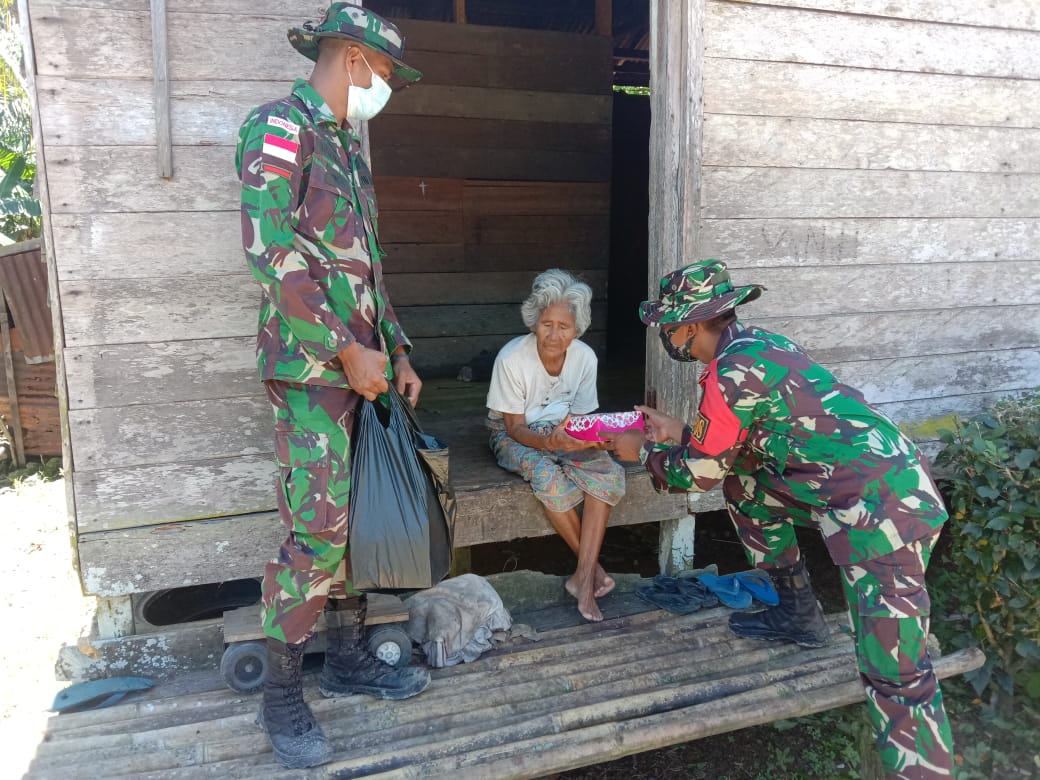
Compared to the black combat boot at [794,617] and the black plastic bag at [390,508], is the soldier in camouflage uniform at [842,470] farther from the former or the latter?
the black plastic bag at [390,508]

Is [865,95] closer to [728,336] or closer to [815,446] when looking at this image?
[728,336]

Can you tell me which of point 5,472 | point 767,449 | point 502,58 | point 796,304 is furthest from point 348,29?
point 5,472

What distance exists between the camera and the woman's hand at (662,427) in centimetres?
285

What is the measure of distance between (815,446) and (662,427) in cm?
54

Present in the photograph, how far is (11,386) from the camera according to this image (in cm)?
655

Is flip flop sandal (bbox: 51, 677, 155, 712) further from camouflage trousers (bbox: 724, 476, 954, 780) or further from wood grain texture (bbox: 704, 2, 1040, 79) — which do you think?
wood grain texture (bbox: 704, 2, 1040, 79)

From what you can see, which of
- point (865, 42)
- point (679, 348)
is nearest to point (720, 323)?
point (679, 348)

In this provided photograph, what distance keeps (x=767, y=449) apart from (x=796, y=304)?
134 cm

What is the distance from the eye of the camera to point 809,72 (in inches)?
142

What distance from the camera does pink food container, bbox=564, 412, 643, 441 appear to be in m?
2.99

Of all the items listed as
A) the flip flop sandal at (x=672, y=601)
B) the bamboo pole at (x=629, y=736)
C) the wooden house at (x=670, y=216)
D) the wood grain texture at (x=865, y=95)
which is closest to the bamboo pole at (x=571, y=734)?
the bamboo pole at (x=629, y=736)

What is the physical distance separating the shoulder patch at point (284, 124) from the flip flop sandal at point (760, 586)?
2566 mm

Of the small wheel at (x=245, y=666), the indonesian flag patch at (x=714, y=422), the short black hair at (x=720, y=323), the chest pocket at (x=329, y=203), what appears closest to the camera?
the chest pocket at (x=329, y=203)

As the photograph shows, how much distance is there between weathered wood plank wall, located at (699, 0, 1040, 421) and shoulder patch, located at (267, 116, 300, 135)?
6.42ft
